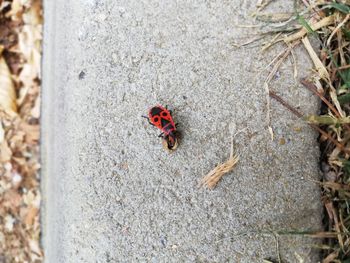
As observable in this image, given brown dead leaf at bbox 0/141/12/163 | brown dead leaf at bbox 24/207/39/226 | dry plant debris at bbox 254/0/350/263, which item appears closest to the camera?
dry plant debris at bbox 254/0/350/263

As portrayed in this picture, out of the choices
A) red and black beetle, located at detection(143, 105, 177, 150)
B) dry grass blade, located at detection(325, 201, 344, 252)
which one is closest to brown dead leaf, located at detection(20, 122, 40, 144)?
red and black beetle, located at detection(143, 105, 177, 150)

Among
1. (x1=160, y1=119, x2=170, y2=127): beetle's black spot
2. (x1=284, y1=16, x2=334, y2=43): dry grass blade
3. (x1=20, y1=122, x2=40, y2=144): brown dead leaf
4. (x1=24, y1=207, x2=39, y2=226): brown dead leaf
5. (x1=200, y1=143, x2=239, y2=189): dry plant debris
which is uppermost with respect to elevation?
(x1=284, y1=16, x2=334, y2=43): dry grass blade

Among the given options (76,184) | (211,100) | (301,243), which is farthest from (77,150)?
(301,243)

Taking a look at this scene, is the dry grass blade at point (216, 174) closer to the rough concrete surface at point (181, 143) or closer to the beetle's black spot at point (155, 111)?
the rough concrete surface at point (181, 143)

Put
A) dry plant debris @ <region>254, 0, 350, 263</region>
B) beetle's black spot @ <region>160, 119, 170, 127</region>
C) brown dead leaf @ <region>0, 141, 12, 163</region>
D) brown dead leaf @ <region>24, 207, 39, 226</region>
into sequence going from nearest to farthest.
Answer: beetle's black spot @ <region>160, 119, 170, 127</region> < dry plant debris @ <region>254, 0, 350, 263</region> < brown dead leaf @ <region>24, 207, 39, 226</region> < brown dead leaf @ <region>0, 141, 12, 163</region>

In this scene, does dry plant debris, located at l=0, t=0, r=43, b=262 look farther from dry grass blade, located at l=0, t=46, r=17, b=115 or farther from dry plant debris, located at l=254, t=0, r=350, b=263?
dry plant debris, located at l=254, t=0, r=350, b=263

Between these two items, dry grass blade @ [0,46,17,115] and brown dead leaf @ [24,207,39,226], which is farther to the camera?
dry grass blade @ [0,46,17,115]

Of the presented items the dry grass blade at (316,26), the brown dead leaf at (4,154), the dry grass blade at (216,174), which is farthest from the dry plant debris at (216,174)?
the brown dead leaf at (4,154)

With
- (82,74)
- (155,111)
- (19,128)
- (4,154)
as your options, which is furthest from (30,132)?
(155,111)

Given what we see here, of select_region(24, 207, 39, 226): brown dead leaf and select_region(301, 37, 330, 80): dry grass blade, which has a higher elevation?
select_region(301, 37, 330, 80): dry grass blade
